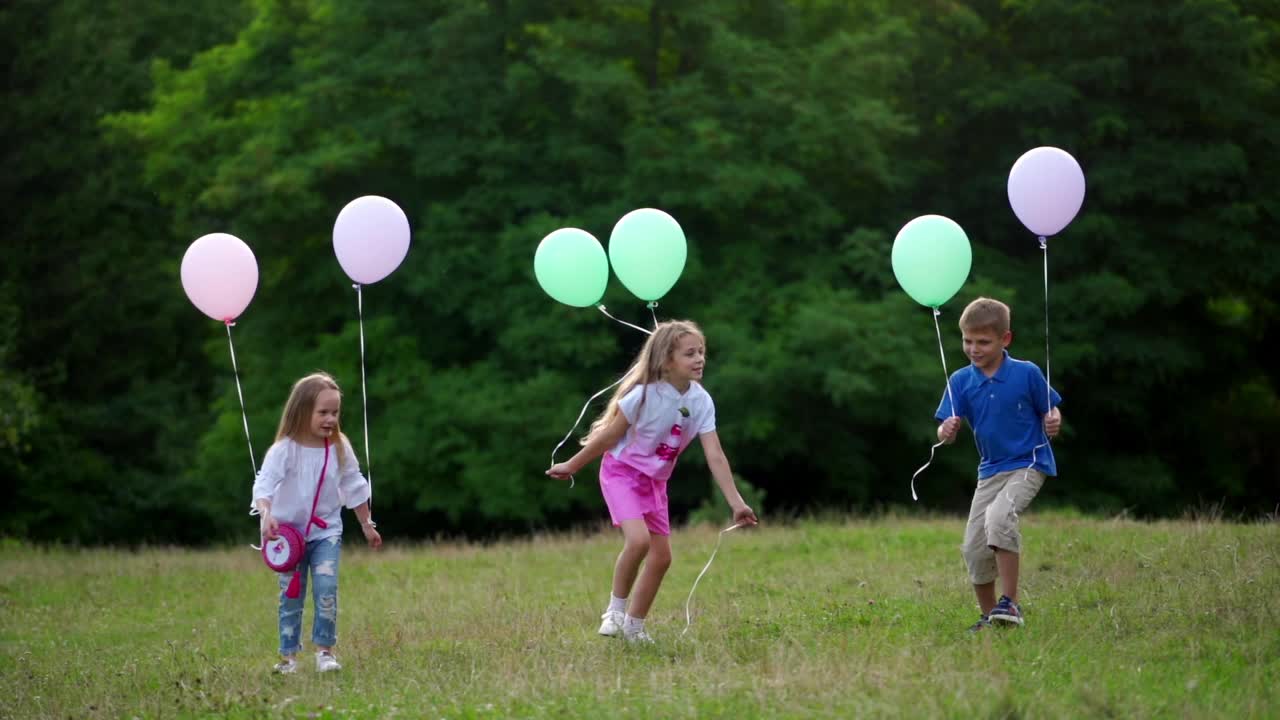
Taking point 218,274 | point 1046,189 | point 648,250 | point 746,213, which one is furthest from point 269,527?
point 746,213

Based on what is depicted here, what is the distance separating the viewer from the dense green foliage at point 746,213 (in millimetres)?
18859

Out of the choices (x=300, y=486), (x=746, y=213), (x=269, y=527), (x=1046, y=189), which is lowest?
(x=269, y=527)

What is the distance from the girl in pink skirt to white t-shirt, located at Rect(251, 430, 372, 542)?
111cm

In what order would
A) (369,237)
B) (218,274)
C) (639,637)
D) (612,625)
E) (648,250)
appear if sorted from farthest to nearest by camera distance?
(369,237) < (218,274) < (648,250) < (612,625) < (639,637)

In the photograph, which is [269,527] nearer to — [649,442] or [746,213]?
[649,442]

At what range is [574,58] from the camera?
1923 cm

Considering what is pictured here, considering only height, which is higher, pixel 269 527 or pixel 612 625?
pixel 269 527

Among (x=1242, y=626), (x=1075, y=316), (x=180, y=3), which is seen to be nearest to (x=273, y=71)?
(x=180, y=3)

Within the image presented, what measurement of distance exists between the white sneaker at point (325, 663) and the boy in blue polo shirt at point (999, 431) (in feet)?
10.5

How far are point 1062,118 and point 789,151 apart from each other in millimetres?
4395

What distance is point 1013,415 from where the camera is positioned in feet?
21.5

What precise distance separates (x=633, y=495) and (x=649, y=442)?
28cm

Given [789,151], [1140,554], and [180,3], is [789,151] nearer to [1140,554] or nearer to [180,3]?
[1140,554]

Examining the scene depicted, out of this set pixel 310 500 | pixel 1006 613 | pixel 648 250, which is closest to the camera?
pixel 1006 613
